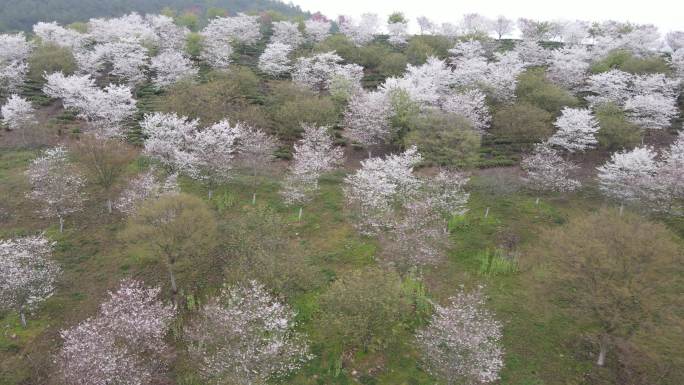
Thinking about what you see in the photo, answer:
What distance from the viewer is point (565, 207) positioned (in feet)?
122

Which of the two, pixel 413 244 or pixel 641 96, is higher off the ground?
pixel 641 96

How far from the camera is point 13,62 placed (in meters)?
62.5

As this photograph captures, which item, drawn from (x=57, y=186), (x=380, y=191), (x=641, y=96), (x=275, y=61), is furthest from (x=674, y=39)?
(x=57, y=186)

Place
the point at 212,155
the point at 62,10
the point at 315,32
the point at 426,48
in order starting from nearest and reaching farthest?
the point at 212,155, the point at 426,48, the point at 315,32, the point at 62,10

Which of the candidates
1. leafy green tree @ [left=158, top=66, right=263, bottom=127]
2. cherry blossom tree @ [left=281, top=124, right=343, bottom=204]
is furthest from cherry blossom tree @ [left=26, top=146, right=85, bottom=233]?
cherry blossom tree @ [left=281, top=124, right=343, bottom=204]

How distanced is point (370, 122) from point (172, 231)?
25.4 m

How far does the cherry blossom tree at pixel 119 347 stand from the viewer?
58.5 ft

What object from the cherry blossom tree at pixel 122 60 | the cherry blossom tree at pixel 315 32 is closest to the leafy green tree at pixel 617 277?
the cherry blossom tree at pixel 122 60

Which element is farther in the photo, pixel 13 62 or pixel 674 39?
pixel 674 39

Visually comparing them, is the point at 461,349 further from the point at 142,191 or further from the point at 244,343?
the point at 142,191

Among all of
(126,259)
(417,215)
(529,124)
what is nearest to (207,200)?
(126,259)

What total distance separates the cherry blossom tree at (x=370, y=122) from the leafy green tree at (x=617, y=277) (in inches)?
1011

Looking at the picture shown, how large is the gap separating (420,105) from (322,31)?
5260 cm

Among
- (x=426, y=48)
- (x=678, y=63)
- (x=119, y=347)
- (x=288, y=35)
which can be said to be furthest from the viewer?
(x=288, y=35)
